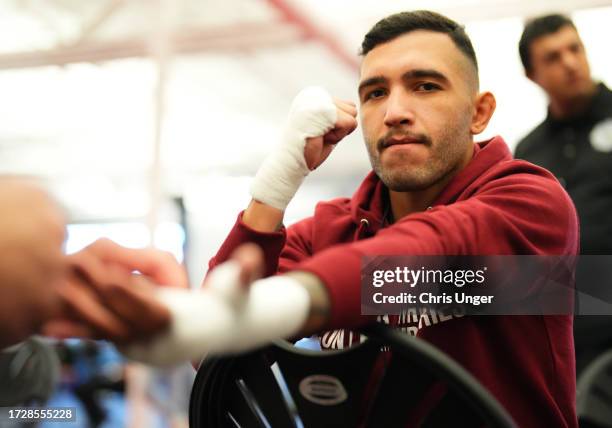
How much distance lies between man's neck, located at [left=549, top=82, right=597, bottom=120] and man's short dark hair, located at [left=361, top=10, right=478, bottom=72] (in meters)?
0.82

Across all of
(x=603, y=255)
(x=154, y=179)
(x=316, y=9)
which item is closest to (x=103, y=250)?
(x=603, y=255)

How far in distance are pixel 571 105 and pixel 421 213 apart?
1.23 metres

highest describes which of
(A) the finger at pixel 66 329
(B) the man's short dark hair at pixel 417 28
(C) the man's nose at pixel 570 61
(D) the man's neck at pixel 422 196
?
(C) the man's nose at pixel 570 61

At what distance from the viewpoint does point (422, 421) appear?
0.69 meters

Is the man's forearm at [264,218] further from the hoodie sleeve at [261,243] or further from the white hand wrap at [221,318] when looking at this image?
the white hand wrap at [221,318]

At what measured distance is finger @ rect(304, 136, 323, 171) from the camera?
104cm

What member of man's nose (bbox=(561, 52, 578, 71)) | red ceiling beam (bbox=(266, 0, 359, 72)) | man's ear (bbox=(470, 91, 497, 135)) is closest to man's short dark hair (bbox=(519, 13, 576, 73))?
man's nose (bbox=(561, 52, 578, 71))

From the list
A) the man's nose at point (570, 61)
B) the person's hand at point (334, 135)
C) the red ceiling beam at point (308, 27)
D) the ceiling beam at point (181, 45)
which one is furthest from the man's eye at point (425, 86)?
the ceiling beam at point (181, 45)

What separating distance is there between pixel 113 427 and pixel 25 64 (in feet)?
8.51

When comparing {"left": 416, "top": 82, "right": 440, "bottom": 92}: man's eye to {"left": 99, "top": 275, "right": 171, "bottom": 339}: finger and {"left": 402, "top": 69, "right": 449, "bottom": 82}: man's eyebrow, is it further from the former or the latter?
{"left": 99, "top": 275, "right": 171, "bottom": 339}: finger

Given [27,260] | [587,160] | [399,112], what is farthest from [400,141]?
[587,160]

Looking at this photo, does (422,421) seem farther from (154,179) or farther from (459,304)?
(154,179)

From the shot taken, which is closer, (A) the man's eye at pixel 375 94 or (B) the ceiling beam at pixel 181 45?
(A) the man's eye at pixel 375 94

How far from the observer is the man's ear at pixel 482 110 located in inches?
47.1
